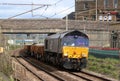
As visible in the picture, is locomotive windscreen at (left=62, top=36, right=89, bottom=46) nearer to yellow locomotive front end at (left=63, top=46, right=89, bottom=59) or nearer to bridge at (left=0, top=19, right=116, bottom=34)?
yellow locomotive front end at (left=63, top=46, right=89, bottom=59)

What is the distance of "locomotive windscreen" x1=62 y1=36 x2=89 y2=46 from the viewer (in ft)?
105

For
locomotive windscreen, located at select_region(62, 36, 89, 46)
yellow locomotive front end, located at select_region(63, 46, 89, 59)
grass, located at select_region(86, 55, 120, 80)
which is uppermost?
locomotive windscreen, located at select_region(62, 36, 89, 46)

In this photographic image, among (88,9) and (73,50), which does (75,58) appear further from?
(88,9)

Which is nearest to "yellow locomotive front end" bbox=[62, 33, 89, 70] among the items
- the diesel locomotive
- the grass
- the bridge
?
the diesel locomotive

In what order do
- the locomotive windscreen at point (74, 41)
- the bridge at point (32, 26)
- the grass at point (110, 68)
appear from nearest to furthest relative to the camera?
the grass at point (110, 68) < the locomotive windscreen at point (74, 41) < the bridge at point (32, 26)

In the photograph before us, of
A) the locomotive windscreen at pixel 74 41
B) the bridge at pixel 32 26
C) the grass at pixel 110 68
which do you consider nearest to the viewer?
the grass at pixel 110 68

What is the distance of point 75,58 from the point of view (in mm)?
31750

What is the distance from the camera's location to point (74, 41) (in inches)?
1267

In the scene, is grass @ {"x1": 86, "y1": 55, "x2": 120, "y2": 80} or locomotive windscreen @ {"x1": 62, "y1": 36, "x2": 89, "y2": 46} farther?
locomotive windscreen @ {"x1": 62, "y1": 36, "x2": 89, "y2": 46}

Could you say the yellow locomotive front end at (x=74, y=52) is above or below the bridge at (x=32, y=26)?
below

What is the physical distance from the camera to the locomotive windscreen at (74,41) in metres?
32.0

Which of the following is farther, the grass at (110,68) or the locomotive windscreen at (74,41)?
the locomotive windscreen at (74,41)

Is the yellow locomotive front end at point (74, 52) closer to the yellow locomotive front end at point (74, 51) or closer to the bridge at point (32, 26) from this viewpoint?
the yellow locomotive front end at point (74, 51)

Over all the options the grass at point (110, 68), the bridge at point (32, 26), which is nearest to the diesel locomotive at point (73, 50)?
the grass at point (110, 68)
